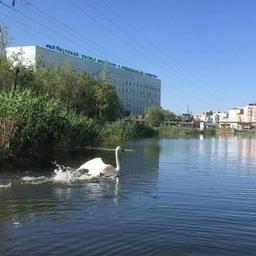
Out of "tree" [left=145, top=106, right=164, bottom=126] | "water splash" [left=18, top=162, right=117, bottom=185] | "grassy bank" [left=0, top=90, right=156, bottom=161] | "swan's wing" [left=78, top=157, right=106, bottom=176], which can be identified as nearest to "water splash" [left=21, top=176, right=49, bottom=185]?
"water splash" [left=18, top=162, right=117, bottom=185]

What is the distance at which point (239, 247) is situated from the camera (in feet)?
38.8

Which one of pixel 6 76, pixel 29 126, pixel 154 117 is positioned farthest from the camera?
pixel 154 117

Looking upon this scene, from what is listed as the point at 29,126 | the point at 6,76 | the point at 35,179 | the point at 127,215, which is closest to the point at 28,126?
the point at 29,126

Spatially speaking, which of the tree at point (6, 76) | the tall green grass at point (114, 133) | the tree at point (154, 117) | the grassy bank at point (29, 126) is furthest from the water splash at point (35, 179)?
the tree at point (154, 117)

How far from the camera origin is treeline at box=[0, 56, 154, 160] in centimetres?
2855

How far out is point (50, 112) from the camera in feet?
103

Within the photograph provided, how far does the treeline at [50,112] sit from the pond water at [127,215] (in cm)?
327

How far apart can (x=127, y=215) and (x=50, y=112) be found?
17.3 metres

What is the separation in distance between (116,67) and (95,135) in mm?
143928

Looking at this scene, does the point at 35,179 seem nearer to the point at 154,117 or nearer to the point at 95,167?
the point at 95,167

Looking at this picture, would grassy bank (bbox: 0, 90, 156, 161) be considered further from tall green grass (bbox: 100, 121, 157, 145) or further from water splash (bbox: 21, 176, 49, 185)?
tall green grass (bbox: 100, 121, 157, 145)

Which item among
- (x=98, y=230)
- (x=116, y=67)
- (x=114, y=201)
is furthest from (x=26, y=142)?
(x=116, y=67)

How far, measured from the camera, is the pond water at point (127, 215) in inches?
458

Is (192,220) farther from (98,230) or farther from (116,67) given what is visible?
(116,67)
